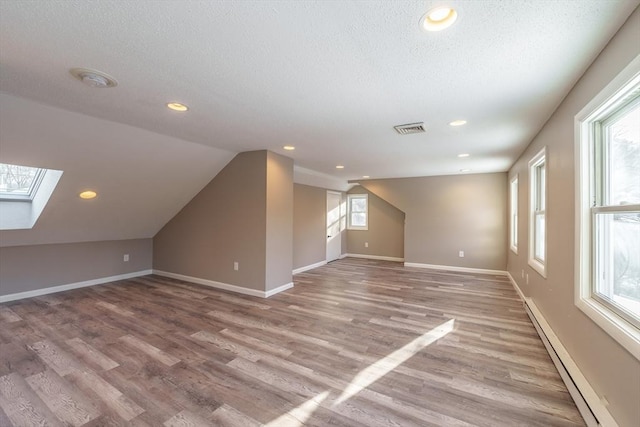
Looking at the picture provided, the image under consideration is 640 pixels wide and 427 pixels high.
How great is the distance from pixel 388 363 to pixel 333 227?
5072 millimetres

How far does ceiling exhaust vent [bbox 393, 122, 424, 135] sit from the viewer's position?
9.53 feet

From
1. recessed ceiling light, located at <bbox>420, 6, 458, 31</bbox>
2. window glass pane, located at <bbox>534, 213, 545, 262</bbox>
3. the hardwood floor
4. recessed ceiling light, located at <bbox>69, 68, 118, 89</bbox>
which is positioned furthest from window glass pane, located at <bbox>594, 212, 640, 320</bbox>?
recessed ceiling light, located at <bbox>69, 68, 118, 89</bbox>

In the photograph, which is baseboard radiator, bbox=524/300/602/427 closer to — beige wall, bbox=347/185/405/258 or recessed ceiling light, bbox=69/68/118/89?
Result: recessed ceiling light, bbox=69/68/118/89

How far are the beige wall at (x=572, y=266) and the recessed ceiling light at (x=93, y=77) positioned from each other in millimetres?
3065

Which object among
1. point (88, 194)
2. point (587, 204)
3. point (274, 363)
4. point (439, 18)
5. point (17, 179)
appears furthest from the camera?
point (88, 194)

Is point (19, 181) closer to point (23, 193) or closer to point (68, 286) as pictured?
point (23, 193)

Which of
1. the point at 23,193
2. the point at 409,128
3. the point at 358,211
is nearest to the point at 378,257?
the point at 358,211

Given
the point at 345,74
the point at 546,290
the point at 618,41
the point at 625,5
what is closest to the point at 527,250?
the point at 546,290

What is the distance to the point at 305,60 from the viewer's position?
67.9 inches

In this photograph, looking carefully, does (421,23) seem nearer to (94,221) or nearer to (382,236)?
(94,221)

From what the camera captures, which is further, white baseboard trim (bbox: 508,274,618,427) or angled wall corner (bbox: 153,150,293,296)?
angled wall corner (bbox: 153,150,293,296)

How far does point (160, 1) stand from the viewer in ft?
4.07

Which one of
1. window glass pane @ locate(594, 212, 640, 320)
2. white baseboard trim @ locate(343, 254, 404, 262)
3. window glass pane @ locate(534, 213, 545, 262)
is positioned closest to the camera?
window glass pane @ locate(594, 212, 640, 320)

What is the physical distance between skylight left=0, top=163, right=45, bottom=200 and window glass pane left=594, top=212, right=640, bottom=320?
5768 mm
